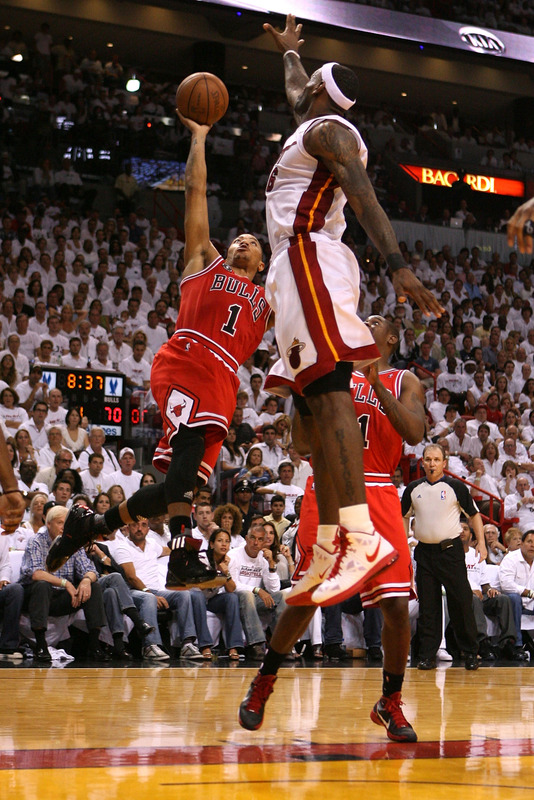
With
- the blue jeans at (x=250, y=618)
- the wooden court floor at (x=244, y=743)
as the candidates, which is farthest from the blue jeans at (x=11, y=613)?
the blue jeans at (x=250, y=618)

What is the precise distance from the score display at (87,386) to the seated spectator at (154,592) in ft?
8.43

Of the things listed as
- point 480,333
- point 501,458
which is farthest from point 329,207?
point 480,333

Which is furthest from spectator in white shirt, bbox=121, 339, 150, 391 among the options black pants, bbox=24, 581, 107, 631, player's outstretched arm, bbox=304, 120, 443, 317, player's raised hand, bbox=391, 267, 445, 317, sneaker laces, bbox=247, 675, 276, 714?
player's raised hand, bbox=391, 267, 445, 317

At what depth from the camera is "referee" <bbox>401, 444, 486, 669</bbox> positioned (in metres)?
9.45

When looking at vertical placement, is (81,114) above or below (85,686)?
above

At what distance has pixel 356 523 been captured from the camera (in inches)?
144

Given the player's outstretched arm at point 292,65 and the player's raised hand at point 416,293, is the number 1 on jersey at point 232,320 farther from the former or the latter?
the player's raised hand at point 416,293

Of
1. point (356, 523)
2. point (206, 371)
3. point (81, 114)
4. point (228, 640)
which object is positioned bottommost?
point (228, 640)

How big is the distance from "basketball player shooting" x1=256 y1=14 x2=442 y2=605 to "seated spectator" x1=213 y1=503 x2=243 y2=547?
6.65 metres

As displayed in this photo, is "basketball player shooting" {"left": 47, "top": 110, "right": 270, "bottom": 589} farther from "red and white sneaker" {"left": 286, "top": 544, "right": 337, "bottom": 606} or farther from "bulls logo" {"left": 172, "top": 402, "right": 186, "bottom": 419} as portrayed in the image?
"red and white sneaker" {"left": 286, "top": 544, "right": 337, "bottom": 606}

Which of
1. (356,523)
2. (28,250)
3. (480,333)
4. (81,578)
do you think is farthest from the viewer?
(480,333)

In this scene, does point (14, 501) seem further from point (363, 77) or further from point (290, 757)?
point (363, 77)

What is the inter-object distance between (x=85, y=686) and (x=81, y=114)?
15.8m

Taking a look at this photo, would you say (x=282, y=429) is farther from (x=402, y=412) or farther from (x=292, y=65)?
(x=292, y=65)
